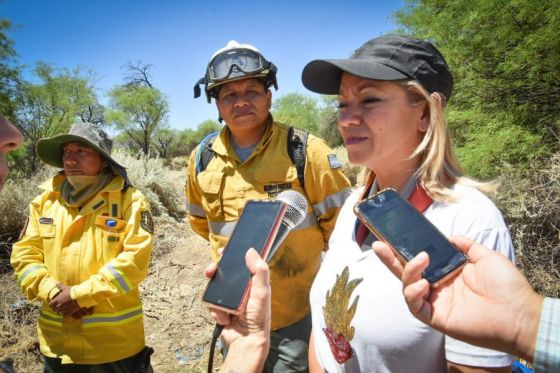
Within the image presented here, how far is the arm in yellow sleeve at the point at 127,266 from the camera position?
253cm

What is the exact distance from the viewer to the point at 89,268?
8.78 feet

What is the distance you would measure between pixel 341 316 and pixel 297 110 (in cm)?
4267

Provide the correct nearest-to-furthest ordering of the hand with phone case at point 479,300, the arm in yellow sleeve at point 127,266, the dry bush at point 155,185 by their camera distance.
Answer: the hand with phone case at point 479,300 < the arm in yellow sleeve at point 127,266 < the dry bush at point 155,185

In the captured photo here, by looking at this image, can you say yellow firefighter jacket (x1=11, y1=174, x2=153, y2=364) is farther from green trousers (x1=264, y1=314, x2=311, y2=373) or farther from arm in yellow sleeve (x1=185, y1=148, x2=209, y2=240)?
green trousers (x1=264, y1=314, x2=311, y2=373)

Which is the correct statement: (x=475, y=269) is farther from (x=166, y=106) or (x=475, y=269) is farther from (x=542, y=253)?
(x=166, y=106)

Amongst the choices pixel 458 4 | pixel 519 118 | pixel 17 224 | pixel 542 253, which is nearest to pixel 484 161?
pixel 519 118

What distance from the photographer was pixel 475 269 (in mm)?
1064

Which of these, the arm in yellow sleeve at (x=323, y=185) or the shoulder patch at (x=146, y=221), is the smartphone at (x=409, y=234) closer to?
the arm in yellow sleeve at (x=323, y=185)

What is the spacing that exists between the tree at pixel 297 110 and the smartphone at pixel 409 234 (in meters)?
35.0

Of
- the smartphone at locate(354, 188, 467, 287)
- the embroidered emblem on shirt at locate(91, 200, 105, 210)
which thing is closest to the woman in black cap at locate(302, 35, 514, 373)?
the smartphone at locate(354, 188, 467, 287)

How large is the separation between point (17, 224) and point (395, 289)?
8302mm

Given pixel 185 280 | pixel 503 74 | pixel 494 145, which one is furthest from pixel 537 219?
pixel 185 280

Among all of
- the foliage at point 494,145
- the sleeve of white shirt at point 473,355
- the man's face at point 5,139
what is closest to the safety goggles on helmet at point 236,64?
the man's face at point 5,139

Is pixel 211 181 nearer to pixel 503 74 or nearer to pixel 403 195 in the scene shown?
pixel 403 195
